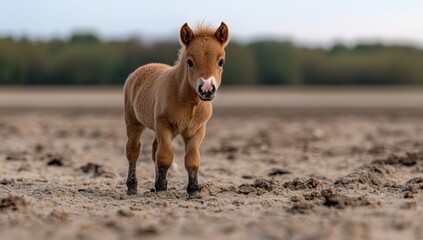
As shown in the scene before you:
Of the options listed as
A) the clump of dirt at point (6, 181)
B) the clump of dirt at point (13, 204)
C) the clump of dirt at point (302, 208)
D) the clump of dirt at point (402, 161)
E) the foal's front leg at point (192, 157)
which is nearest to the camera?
the clump of dirt at point (302, 208)

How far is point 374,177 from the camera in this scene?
805cm

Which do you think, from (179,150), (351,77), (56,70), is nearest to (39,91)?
(56,70)

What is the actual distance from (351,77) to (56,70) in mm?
21584

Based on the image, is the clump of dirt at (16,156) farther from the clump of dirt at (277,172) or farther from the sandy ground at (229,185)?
the clump of dirt at (277,172)

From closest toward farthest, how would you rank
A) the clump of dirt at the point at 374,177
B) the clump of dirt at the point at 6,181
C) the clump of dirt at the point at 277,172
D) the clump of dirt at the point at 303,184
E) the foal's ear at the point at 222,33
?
the foal's ear at the point at 222,33 < the clump of dirt at the point at 303,184 < the clump of dirt at the point at 374,177 < the clump of dirt at the point at 6,181 < the clump of dirt at the point at 277,172

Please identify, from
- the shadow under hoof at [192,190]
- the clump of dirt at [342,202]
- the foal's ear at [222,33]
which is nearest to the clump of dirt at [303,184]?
the shadow under hoof at [192,190]

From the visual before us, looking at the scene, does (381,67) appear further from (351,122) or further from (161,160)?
(161,160)

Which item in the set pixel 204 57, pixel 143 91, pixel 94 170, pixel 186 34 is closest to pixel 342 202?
pixel 204 57

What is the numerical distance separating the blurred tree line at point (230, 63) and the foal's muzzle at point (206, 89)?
30.9m

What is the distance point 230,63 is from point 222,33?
35.6 metres

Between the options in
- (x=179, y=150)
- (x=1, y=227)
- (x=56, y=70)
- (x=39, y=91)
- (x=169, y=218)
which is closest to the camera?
(x=1, y=227)

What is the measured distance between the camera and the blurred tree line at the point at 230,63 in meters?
41.3

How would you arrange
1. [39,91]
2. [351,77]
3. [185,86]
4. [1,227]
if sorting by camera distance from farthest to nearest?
[351,77] → [39,91] → [185,86] → [1,227]

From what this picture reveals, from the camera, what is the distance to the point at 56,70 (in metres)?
41.7
